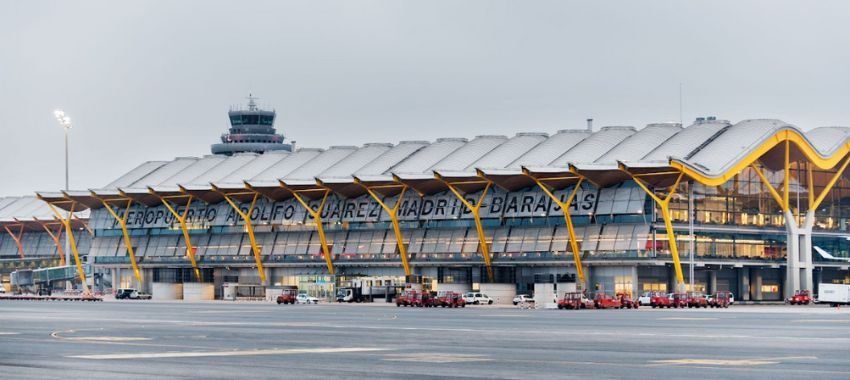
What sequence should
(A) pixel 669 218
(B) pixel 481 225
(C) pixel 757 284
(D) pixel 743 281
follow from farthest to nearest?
1. (B) pixel 481 225
2. (C) pixel 757 284
3. (D) pixel 743 281
4. (A) pixel 669 218

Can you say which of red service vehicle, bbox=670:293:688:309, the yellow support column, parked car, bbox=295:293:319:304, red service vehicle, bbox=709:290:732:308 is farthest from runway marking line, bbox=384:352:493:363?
the yellow support column

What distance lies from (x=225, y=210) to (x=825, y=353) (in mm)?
145286

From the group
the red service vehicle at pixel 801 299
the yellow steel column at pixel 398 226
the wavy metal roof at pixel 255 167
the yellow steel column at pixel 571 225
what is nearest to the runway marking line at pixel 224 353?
the red service vehicle at pixel 801 299

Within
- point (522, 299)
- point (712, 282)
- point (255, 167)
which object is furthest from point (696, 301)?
point (255, 167)

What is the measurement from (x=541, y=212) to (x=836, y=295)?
118 ft

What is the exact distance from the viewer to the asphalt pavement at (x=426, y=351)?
1425 inches

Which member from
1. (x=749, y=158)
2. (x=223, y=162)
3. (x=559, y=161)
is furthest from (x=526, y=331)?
(x=223, y=162)

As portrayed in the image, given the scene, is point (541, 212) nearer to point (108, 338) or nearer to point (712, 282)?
point (712, 282)

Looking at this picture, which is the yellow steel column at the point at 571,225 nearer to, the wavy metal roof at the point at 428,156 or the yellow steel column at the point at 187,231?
the wavy metal roof at the point at 428,156

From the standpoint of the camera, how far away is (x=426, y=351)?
152ft

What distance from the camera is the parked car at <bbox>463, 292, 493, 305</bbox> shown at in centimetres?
14262

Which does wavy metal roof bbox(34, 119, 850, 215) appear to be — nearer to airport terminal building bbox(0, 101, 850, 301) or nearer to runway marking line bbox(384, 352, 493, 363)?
airport terminal building bbox(0, 101, 850, 301)

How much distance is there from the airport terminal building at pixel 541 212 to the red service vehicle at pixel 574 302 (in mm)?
22840

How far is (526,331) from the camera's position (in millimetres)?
62250
